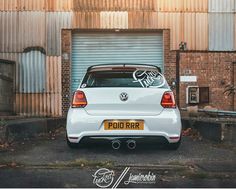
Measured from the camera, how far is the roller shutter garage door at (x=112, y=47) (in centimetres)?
1834

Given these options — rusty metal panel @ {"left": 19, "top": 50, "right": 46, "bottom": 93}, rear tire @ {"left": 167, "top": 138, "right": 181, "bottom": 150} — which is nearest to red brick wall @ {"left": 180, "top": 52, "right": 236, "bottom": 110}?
rusty metal panel @ {"left": 19, "top": 50, "right": 46, "bottom": 93}

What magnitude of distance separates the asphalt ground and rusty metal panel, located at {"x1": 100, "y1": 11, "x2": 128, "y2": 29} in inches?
381

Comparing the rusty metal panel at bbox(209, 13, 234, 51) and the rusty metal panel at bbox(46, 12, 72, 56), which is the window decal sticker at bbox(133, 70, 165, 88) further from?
the rusty metal panel at bbox(209, 13, 234, 51)

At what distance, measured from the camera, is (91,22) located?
701 inches

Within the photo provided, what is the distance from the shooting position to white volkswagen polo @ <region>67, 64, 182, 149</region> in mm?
7199

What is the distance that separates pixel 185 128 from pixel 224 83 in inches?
288

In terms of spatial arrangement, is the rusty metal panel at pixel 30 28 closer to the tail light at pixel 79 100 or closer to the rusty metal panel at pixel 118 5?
the rusty metal panel at pixel 118 5

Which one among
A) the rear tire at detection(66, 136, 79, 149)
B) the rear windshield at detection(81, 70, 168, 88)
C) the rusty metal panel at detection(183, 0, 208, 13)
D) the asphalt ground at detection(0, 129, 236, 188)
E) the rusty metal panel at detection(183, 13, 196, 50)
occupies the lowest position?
the asphalt ground at detection(0, 129, 236, 188)

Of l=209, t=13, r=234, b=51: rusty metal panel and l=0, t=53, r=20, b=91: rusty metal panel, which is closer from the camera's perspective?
l=0, t=53, r=20, b=91: rusty metal panel

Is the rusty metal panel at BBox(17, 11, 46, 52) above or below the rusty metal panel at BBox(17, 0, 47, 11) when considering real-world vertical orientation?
below

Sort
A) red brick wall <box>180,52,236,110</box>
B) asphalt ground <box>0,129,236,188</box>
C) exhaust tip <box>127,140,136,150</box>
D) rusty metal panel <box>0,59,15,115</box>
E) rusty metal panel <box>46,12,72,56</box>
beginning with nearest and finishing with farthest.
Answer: asphalt ground <box>0,129,236,188</box> → exhaust tip <box>127,140,136,150</box> → rusty metal panel <box>0,59,15,115</box> → rusty metal panel <box>46,12,72,56</box> → red brick wall <box>180,52,236,110</box>

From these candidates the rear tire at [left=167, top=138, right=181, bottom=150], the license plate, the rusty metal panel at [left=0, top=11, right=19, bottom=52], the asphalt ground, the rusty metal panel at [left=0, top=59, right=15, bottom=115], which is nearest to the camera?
the asphalt ground

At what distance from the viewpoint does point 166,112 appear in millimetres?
7340

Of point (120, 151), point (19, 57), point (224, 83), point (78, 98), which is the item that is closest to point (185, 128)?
point (120, 151)
